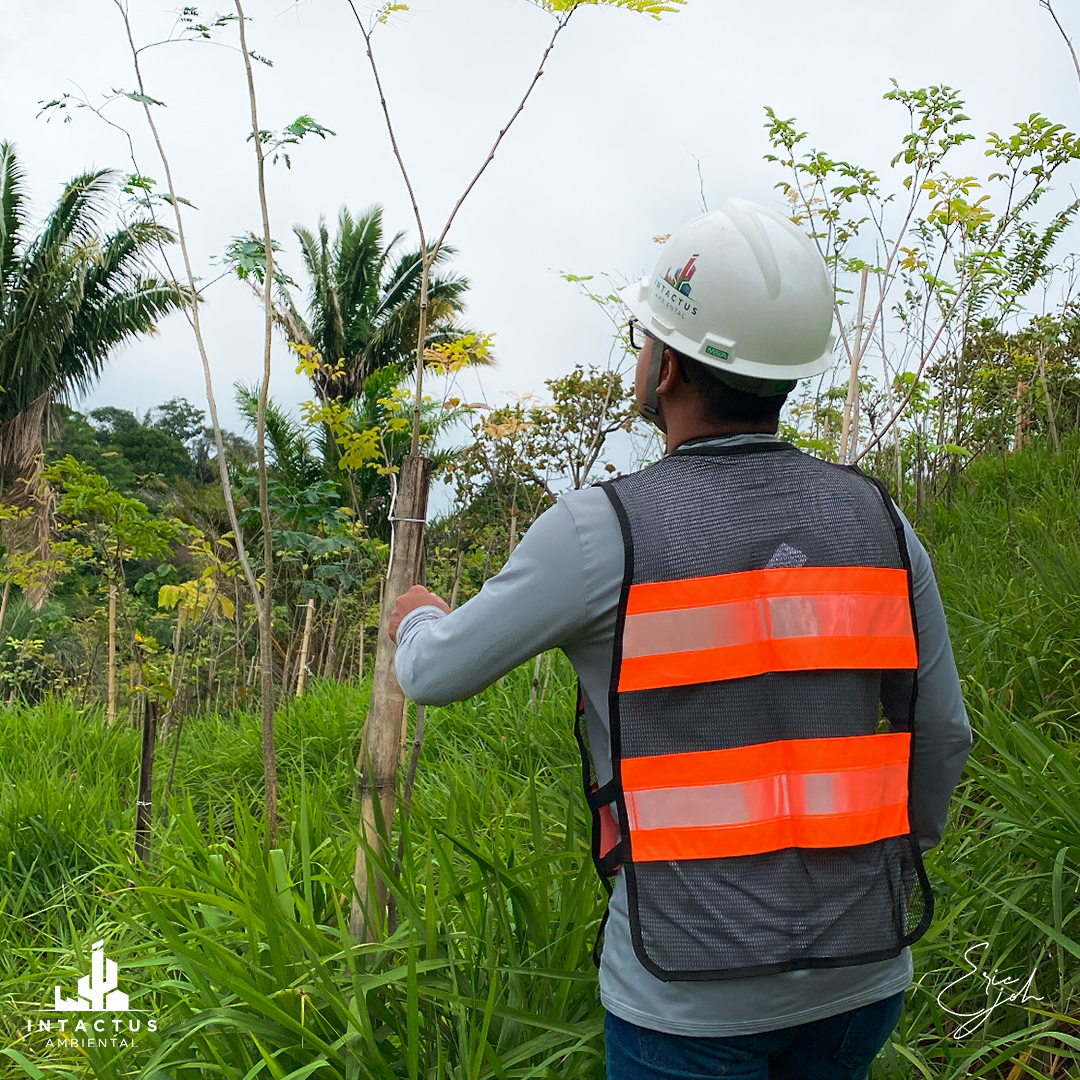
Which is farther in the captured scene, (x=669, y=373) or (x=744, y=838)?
(x=669, y=373)

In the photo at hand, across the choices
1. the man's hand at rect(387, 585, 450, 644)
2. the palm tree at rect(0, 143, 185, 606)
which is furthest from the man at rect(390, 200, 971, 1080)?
the palm tree at rect(0, 143, 185, 606)

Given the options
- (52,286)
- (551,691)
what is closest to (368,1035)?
(551,691)

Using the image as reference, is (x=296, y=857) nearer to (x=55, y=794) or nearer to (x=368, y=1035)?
(x=368, y=1035)

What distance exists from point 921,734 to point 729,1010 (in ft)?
1.96

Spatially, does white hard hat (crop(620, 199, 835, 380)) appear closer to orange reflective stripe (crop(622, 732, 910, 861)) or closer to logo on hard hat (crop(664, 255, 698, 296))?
logo on hard hat (crop(664, 255, 698, 296))

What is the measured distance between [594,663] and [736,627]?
0.23 metres

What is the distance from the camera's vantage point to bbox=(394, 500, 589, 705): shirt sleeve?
4.57 feet

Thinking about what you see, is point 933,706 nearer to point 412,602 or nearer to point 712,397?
point 712,397

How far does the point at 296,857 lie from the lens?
10.5ft

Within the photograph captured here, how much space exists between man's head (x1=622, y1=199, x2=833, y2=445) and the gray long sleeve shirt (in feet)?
0.30

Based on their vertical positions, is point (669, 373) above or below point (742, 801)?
above

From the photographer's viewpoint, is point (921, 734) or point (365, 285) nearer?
point (921, 734)

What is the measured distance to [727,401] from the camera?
1.55 metres

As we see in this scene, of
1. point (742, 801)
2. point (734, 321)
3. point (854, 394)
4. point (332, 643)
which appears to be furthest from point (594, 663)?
point (332, 643)
